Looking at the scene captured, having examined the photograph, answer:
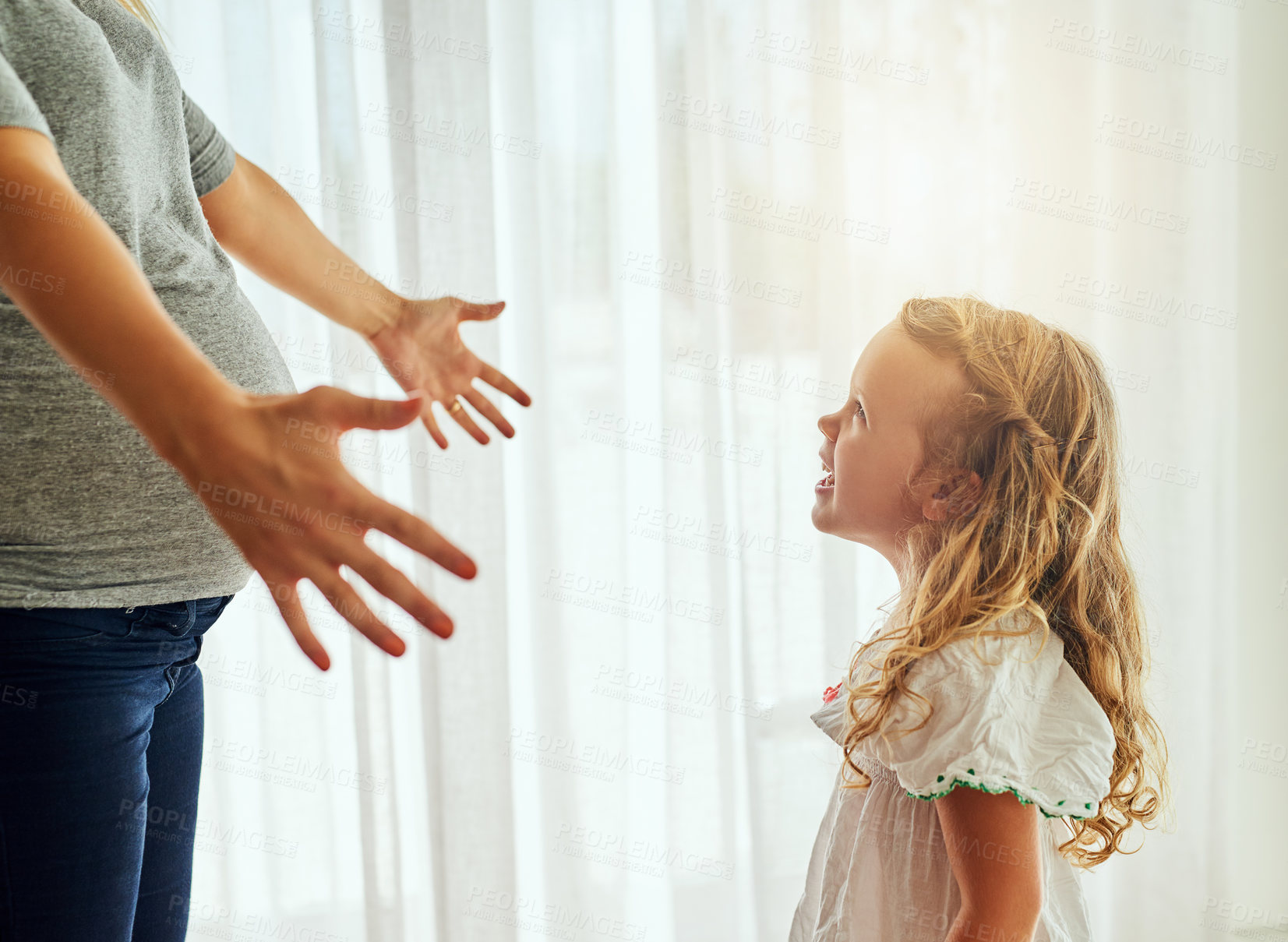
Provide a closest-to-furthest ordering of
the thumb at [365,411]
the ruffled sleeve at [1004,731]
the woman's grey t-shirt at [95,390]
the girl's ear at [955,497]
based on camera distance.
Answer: the thumb at [365,411], the woman's grey t-shirt at [95,390], the ruffled sleeve at [1004,731], the girl's ear at [955,497]

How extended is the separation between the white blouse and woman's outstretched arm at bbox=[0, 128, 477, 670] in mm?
553

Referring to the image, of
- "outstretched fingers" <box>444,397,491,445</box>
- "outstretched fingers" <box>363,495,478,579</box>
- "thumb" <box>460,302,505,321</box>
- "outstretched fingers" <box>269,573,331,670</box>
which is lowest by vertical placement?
"outstretched fingers" <box>269,573,331,670</box>

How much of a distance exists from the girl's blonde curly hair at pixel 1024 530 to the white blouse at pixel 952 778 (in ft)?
0.07

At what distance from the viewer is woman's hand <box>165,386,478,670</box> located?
1.22ft

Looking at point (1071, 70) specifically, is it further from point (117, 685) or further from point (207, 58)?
point (117, 685)

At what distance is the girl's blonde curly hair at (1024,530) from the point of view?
0.85m

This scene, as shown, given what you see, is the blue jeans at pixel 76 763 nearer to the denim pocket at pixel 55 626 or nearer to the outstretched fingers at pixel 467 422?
the denim pocket at pixel 55 626

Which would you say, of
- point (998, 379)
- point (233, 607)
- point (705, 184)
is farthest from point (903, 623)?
point (233, 607)

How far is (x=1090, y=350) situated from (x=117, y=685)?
0.94 m

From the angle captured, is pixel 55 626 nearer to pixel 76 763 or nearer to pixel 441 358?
pixel 76 763

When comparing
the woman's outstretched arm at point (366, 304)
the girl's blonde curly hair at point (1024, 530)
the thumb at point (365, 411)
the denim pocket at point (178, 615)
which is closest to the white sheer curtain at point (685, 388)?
the woman's outstretched arm at point (366, 304)

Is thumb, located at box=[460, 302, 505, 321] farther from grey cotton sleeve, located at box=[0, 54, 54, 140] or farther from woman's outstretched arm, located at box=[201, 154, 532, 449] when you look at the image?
grey cotton sleeve, located at box=[0, 54, 54, 140]

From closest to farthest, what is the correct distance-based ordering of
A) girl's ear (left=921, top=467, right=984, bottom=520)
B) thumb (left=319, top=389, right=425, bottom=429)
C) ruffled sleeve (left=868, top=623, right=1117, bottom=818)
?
thumb (left=319, top=389, right=425, bottom=429), ruffled sleeve (left=868, top=623, right=1117, bottom=818), girl's ear (left=921, top=467, right=984, bottom=520)

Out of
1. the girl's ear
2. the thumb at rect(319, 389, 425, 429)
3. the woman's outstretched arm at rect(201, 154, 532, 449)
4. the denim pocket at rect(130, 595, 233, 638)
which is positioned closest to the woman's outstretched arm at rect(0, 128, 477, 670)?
the thumb at rect(319, 389, 425, 429)
